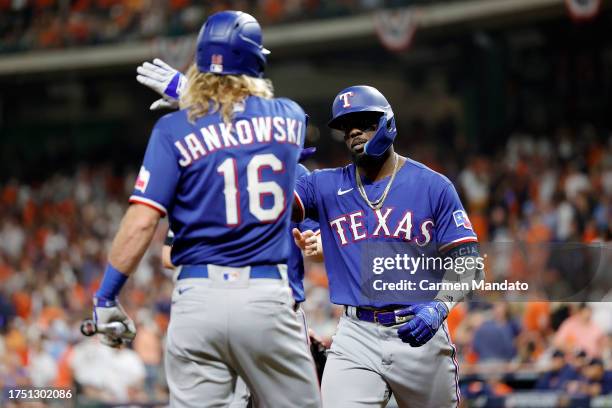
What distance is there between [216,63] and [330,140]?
606 inches

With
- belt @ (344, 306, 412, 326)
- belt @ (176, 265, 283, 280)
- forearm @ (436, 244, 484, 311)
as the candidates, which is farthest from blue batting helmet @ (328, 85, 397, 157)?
belt @ (176, 265, 283, 280)

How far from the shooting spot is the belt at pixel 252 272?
3.33m

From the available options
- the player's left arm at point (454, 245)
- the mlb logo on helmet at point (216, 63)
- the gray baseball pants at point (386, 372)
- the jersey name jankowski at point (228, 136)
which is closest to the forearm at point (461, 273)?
the player's left arm at point (454, 245)

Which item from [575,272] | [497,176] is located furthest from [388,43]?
[575,272]

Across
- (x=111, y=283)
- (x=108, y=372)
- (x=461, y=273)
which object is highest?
(x=111, y=283)

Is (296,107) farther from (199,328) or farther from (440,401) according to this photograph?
(440,401)

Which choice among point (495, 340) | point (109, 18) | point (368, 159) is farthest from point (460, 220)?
point (109, 18)

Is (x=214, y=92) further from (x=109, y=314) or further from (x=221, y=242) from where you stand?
(x=109, y=314)

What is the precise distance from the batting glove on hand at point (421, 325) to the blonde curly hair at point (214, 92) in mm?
1142

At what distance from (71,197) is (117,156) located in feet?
6.20

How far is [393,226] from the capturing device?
4.39 metres

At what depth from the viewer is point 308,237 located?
175 inches

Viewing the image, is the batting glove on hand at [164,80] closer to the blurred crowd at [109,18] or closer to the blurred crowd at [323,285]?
the blurred crowd at [323,285]

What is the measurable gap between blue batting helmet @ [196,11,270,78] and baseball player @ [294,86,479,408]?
0.95 metres
